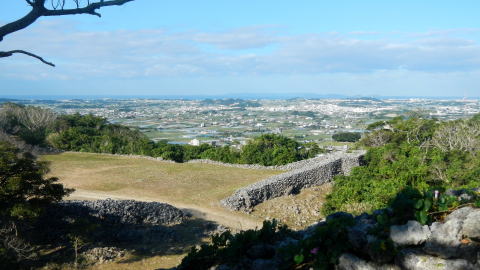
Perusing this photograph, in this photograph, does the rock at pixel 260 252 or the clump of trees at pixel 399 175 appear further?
the clump of trees at pixel 399 175

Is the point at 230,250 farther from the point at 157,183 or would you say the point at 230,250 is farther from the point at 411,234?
the point at 157,183

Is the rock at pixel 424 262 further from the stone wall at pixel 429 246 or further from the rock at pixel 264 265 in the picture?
the rock at pixel 264 265

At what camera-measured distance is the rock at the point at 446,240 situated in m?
3.25

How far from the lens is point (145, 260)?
11.7 metres

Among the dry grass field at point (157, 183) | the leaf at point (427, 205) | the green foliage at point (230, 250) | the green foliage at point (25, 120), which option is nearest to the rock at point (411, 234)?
the leaf at point (427, 205)

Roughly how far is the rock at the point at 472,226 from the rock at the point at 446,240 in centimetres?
6

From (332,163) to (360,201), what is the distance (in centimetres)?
782

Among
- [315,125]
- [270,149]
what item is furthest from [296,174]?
[315,125]

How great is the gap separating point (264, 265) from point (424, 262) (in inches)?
69.9

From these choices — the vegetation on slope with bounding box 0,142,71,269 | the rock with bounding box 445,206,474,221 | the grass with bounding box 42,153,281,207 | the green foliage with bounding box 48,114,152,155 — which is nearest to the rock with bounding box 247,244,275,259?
the rock with bounding box 445,206,474,221

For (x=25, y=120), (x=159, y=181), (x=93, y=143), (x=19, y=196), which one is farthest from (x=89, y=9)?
(x=25, y=120)

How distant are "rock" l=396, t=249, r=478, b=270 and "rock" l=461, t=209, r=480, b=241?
9.4 inches

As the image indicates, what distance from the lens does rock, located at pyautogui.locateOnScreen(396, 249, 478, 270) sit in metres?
3.20

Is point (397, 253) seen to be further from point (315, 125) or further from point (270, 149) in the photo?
point (315, 125)
